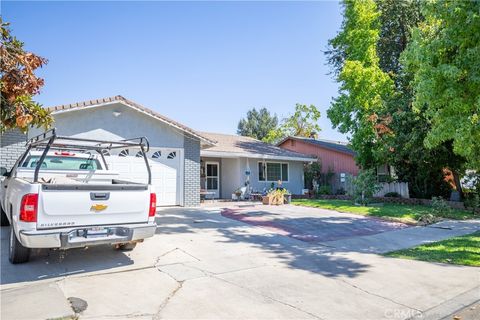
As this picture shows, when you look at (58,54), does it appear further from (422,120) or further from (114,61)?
(422,120)

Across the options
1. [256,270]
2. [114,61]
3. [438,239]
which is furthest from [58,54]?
[438,239]

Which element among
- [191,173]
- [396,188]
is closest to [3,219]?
[191,173]

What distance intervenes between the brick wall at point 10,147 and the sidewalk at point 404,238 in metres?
10.6

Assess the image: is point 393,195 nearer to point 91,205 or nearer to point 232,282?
point 232,282

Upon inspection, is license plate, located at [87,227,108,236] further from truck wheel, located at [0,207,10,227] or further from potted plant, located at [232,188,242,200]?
potted plant, located at [232,188,242,200]

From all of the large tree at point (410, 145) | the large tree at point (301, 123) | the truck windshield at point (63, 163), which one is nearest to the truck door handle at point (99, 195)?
the truck windshield at point (63, 163)

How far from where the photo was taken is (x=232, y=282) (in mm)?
5180

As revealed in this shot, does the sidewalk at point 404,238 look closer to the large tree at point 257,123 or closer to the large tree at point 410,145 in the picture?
the large tree at point 410,145

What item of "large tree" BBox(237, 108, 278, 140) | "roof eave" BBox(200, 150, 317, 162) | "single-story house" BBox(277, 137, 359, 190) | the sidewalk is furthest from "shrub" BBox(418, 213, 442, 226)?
"large tree" BBox(237, 108, 278, 140)

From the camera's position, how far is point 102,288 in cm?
469

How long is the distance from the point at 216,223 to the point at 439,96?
7308mm

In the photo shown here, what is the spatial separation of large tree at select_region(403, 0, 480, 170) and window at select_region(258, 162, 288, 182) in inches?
575

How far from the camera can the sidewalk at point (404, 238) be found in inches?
323

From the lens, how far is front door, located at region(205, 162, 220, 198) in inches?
834
